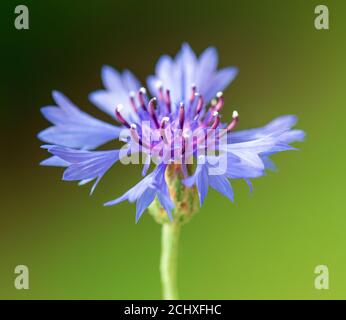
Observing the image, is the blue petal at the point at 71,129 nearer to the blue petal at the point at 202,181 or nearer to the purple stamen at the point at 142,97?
the purple stamen at the point at 142,97

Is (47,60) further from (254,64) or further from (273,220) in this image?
(273,220)

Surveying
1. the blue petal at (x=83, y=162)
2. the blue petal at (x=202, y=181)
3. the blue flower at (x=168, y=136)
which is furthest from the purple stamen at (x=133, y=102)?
the blue petal at (x=202, y=181)

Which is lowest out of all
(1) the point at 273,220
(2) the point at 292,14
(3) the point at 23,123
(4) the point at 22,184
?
(1) the point at 273,220

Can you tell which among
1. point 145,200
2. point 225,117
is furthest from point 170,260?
point 225,117

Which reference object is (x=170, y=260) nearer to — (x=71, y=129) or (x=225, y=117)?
(x=71, y=129)

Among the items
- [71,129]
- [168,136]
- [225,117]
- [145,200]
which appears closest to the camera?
[145,200]

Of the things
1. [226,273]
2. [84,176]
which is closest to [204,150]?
[84,176]
